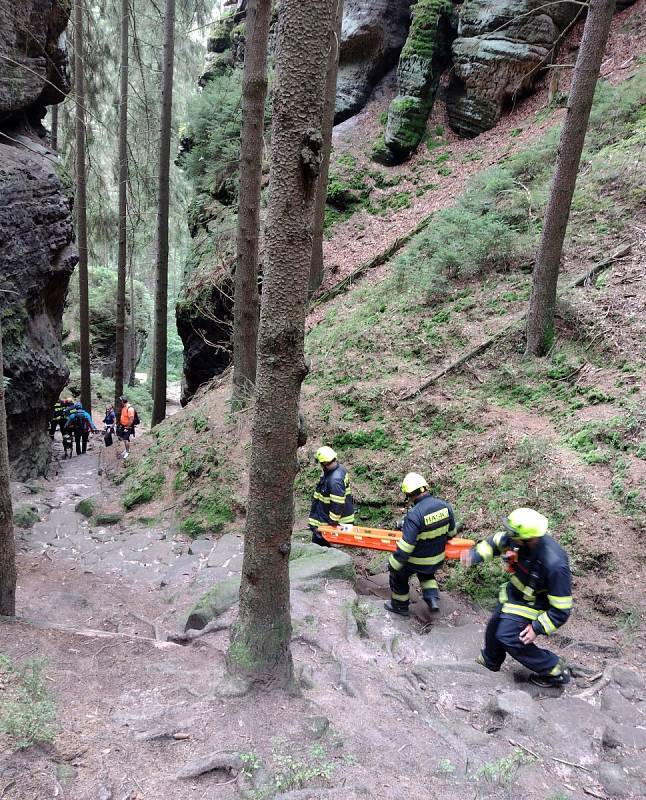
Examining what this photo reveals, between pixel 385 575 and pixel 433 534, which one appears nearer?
pixel 433 534

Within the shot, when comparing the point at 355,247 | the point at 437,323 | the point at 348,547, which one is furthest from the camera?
the point at 355,247

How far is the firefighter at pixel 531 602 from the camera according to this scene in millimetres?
4770

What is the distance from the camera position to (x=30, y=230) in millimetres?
11695

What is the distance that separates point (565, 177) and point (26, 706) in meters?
9.77

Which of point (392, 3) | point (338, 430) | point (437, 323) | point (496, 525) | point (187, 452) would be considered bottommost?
point (187, 452)

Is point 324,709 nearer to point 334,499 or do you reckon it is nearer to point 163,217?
point 334,499

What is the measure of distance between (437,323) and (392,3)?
58.3 ft

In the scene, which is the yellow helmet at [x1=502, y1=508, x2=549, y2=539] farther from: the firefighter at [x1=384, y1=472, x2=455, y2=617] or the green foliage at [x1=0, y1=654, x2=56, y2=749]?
the green foliage at [x1=0, y1=654, x2=56, y2=749]

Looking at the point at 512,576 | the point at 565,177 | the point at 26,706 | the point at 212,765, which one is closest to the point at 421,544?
the point at 512,576

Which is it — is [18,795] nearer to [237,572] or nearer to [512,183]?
[237,572]

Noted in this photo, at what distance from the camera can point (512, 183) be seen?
12.8 m

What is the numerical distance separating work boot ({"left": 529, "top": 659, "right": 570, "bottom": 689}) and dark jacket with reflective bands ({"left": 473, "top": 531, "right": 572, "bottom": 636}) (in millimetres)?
346

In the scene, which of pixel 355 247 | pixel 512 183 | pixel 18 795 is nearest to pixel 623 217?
pixel 512 183

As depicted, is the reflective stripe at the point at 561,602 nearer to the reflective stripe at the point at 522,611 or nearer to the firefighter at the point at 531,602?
the firefighter at the point at 531,602
